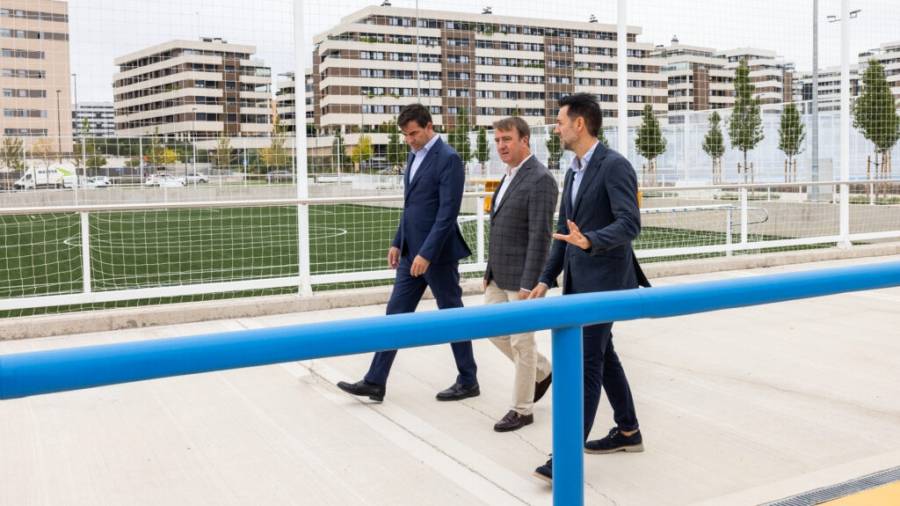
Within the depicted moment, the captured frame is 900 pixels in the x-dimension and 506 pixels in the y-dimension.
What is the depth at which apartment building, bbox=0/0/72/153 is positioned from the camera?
337 inches

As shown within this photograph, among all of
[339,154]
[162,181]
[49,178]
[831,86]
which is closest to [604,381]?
[339,154]

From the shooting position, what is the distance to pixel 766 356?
6777 millimetres

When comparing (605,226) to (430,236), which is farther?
(430,236)

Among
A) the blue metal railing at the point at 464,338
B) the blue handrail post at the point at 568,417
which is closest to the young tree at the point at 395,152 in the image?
the blue metal railing at the point at 464,338

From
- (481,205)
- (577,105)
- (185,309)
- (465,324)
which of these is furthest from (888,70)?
(465,324)

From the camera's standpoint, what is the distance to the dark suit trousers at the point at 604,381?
3934 millimetres

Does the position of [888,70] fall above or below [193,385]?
above

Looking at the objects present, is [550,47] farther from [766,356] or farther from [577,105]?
[577,105]

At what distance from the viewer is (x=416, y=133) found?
5.68m

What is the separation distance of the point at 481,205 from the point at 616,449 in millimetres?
6623

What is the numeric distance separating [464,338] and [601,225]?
2607 mm

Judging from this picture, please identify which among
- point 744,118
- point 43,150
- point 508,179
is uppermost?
point 744,118

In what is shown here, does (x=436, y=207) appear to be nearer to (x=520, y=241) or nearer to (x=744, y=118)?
(x=520, y=241)

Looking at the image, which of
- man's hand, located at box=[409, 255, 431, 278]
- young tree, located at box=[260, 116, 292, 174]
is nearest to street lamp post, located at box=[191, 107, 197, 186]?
young tree, located at box=[260, 116, 292, 174]
